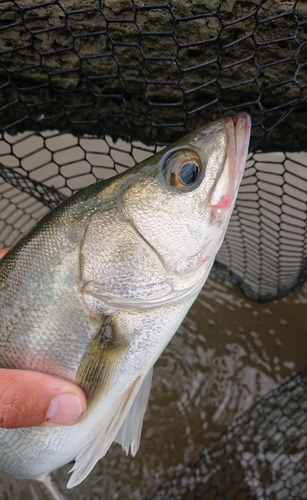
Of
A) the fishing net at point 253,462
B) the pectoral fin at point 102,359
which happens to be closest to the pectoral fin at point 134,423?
the pectoral fin at point 102,359

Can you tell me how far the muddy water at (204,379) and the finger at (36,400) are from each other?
140 centimetres

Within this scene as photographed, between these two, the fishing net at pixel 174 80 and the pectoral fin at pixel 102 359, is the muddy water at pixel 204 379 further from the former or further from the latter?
the pectoral fin at pixel 102 359

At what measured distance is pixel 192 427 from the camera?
2729mm

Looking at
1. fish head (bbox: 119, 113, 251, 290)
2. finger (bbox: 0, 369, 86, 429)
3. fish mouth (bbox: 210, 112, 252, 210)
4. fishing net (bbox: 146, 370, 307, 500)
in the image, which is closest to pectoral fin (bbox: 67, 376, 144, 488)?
finger (bbox: 0, 369, 86, 429)

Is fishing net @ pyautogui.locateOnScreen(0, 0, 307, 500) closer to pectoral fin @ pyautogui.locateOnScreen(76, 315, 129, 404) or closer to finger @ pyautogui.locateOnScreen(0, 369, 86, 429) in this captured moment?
pectoral fin @ pyautogui.locateOnScreen(76, 315, 129, 404)

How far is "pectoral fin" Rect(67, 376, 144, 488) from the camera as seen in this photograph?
147cm

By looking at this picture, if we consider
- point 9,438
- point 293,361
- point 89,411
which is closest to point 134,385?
point 89,411

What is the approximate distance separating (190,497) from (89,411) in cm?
138

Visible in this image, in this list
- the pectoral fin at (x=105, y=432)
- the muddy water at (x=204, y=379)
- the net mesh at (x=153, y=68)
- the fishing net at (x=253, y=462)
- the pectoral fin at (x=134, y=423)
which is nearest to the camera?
the pectoral fin at (x=105, y=432)

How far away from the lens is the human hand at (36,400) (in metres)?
1.37

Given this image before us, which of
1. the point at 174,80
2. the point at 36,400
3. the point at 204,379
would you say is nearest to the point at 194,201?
the point at 36,400

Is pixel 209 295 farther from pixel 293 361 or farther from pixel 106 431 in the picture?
pixel 106 431

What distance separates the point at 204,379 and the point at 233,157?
6.43 ft

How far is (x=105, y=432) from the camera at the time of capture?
4.85ft
